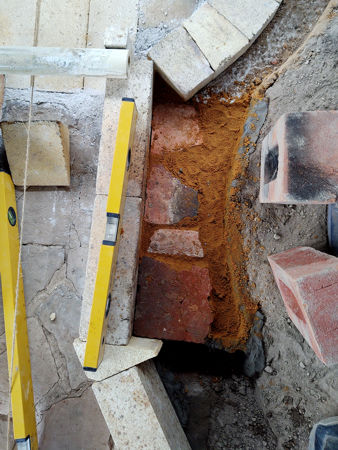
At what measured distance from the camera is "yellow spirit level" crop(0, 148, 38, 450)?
2.57 m

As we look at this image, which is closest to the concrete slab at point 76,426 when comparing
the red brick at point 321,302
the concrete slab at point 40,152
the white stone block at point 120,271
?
the white stone block at point 120,271

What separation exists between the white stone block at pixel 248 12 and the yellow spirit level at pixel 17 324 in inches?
78.2

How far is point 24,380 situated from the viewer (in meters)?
2.72

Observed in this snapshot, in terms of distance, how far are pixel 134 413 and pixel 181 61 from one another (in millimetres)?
2399

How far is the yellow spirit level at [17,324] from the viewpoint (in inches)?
101

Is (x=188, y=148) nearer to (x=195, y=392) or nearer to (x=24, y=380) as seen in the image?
(x=195, y=392)

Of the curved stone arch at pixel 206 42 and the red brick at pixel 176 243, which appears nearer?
the curved stone arch at pixel 206 42

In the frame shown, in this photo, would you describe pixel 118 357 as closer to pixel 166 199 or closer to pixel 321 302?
pixel 166 199

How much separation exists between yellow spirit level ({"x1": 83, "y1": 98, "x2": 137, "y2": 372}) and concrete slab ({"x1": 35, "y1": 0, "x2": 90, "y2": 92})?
121 cm

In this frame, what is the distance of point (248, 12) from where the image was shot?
8.86ft

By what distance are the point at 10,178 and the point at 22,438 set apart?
1859mm

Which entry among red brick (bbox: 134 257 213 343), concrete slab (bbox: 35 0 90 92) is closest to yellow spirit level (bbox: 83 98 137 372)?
red brick (bbox: 134 257 213 343)

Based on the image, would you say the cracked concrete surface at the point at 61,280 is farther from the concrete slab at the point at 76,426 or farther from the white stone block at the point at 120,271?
the white stone block at the point at 120,271

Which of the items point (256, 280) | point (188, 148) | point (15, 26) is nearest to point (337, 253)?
point (256, 280)
